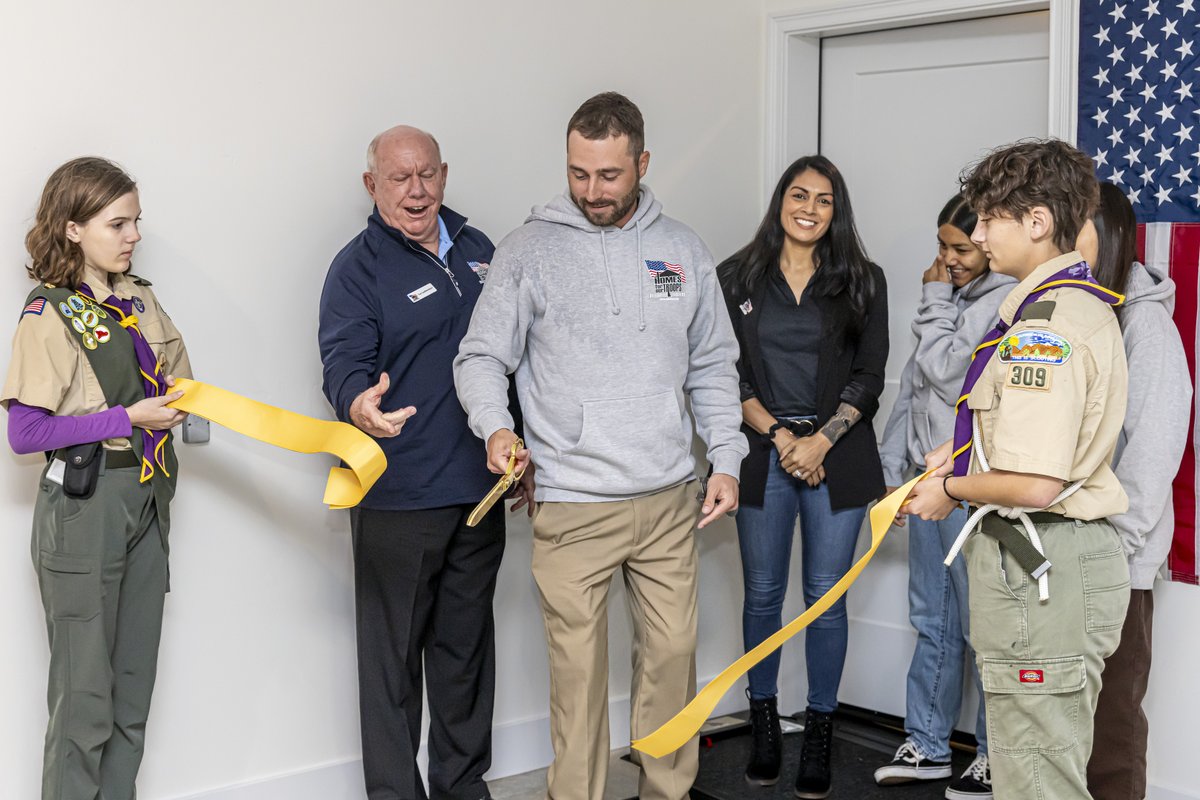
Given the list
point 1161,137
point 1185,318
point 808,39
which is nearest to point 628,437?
point 1185,318

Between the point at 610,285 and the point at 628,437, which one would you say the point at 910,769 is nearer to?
the point at 628,437

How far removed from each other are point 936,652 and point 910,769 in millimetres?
355

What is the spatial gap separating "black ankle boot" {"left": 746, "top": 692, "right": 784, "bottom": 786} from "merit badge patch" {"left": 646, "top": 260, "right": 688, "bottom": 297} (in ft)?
4.58

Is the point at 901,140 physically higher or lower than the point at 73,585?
higher

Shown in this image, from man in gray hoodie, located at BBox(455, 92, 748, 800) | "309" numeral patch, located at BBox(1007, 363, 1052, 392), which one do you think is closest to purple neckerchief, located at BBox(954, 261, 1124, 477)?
"309" numeral patch, located at BBox(1007, 363, 1052, 392)

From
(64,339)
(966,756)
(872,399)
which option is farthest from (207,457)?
(966,756)

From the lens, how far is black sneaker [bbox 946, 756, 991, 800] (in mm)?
3584

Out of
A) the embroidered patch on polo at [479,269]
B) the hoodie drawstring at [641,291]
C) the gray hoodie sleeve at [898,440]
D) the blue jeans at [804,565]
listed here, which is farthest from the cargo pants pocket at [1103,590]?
the embroidered patch on polo at [479,269]

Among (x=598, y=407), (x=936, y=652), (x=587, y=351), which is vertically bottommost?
(x=936, y=652)

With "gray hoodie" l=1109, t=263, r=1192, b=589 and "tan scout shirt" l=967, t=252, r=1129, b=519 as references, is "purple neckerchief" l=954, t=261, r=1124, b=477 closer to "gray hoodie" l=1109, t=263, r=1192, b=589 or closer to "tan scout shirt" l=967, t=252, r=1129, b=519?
"tan scout shirt" l=967, t=252, r=1129, b=519

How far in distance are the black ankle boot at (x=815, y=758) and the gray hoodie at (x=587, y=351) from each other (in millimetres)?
1059

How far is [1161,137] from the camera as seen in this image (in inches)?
130

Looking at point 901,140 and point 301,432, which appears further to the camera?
point 901,140

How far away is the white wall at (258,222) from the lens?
117 inches
